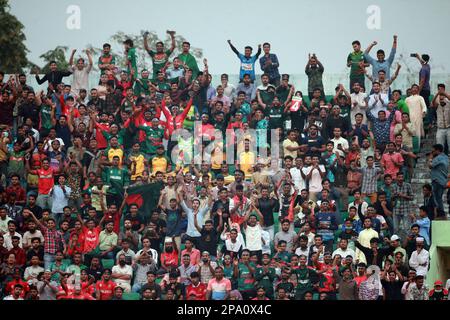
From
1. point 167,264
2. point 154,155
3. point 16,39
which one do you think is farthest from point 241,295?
point 16,39

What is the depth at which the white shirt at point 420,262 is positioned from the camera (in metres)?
28.0

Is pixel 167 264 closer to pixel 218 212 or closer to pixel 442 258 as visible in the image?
pixel 218 212

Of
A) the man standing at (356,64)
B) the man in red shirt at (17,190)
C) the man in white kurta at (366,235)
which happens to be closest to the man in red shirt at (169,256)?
the man in red shirt at (17,190)

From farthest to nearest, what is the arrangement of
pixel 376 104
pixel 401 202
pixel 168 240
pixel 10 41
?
pixel 10 41, pixel 376 104, pixel 401 202, pixel 168 240

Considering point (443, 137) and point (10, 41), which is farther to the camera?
point (10, 41)

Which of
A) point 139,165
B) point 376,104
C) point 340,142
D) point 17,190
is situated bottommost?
point 17,190

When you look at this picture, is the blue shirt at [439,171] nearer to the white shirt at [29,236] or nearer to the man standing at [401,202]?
the man standing at [401,202]

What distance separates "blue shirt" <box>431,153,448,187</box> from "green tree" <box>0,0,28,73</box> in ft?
59.7

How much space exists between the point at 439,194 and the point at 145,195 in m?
5.62

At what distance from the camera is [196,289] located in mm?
27984

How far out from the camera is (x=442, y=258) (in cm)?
2939

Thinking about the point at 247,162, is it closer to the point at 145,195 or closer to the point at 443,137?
the point at 145,195

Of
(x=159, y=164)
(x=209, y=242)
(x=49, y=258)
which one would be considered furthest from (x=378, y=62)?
(x=49, y=258)
